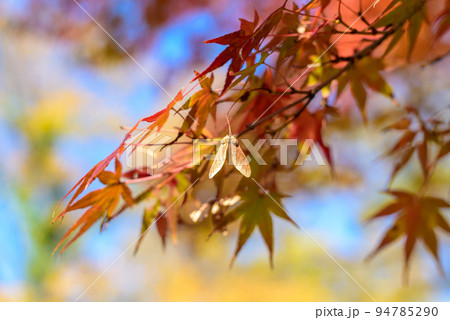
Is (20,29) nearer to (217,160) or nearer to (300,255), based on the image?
(300,255)

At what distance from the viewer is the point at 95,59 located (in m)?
2.78

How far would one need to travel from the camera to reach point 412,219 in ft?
1.63

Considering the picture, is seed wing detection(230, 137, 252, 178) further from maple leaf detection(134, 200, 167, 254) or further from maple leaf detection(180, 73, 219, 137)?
maple leaf detection(134, 200, 167, 254)

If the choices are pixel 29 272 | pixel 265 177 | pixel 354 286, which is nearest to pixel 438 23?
pixel 265 177

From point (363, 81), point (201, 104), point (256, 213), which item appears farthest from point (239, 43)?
point (363, 81)

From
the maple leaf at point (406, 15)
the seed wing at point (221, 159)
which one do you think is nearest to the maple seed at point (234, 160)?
the seed wing at point (221, 159)

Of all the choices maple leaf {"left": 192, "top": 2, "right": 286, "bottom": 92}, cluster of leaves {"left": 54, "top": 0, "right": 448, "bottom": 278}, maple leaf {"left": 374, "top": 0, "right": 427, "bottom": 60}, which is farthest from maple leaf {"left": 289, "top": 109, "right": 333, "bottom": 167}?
maple leaf {"left": 192, "top": 2, "right": 286, "bottom": 92}

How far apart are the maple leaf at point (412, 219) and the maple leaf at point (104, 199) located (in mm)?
305

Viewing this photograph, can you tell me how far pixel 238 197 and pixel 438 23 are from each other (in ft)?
1.12

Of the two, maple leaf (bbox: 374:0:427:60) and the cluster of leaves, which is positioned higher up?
maple leaf (bbox: 374:0:427:60)

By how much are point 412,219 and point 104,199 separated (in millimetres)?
373

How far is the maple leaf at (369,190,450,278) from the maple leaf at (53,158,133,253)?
0.30 meters

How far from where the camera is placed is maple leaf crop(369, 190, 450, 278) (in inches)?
19.2

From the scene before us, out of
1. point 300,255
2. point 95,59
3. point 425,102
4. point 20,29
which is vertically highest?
point 20,29
